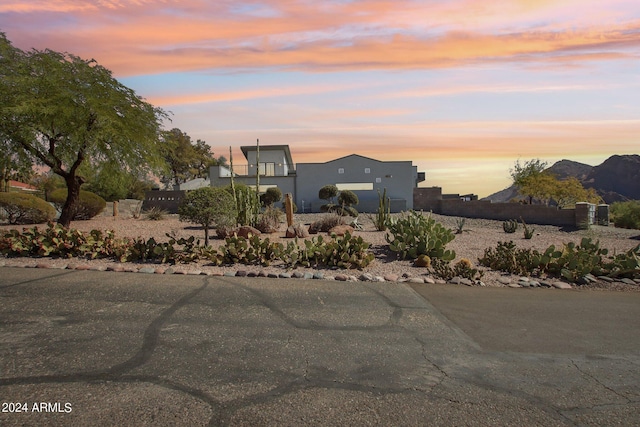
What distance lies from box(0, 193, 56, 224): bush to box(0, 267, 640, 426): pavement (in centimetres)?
1448

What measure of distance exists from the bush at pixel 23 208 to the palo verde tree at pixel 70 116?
7.68ft

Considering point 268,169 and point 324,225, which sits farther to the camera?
point 268,169

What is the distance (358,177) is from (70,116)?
2920 centimetres

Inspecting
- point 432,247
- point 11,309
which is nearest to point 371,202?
point 432,247

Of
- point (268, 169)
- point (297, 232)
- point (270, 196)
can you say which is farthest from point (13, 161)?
point (268, 169)

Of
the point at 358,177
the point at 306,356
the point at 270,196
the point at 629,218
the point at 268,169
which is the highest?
the point at 268,169

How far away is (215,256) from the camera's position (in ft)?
34.5

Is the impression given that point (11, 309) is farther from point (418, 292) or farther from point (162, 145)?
point (162, 145)

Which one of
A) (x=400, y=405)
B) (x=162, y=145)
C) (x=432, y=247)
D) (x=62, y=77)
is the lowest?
(x=400, y=405)

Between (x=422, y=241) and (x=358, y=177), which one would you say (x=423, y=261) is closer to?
(x=422, y=241)

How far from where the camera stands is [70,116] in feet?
55.0

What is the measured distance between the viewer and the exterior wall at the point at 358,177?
42906 millimetres

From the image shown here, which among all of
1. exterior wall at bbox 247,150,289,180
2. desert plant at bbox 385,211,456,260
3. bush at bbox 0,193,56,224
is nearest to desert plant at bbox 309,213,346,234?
desert plant at bbox 385,211,456,260

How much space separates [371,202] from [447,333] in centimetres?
3524
